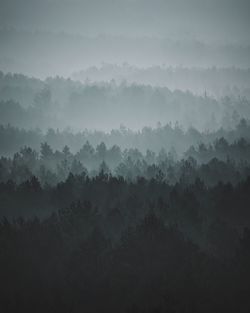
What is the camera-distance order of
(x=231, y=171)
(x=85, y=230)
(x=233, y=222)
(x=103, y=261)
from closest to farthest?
(x=103, y=261), (x=85, y=230), (x=233, y=222), (x=231, y=171)

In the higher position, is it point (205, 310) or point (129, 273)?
point (129, 273)

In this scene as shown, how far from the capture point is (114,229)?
5141 centimetres

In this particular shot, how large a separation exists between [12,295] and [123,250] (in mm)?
12554

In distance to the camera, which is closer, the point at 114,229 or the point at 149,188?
the point at 114,229

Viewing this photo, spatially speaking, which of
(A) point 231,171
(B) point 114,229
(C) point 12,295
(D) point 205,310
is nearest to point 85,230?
(B) point 114,229

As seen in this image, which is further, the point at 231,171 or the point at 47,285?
the point at 231,171

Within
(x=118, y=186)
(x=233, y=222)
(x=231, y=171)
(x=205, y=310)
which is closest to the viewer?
(x=205, y=310)

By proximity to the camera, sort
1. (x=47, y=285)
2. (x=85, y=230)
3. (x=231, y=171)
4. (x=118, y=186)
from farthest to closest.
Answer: (x=231, y=171) < (x=118, y=186) < (x=85, y=230) < (x=47, y=285)

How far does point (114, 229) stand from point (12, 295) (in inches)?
654

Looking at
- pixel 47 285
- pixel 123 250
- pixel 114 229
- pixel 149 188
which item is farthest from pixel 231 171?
pixel 47 285

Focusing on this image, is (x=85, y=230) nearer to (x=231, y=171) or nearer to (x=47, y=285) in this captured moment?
(x=47, y=285)

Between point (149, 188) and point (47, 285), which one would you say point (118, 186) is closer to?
point (149, 188)

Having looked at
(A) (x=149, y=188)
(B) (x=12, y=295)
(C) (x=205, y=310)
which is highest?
(A) (x=149, y=188)

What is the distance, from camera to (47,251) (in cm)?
4516
